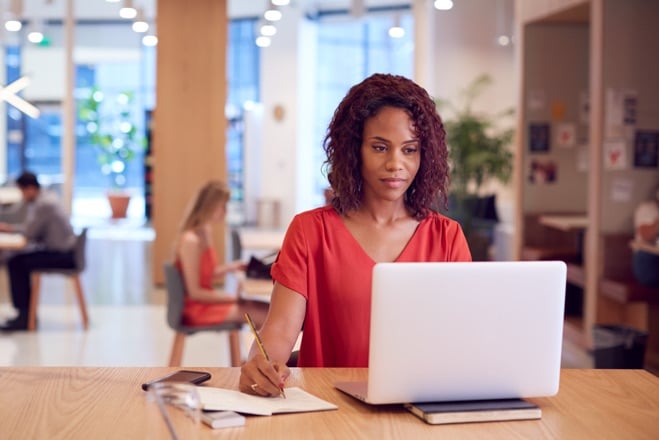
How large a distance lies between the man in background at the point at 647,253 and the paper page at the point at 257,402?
4841mm

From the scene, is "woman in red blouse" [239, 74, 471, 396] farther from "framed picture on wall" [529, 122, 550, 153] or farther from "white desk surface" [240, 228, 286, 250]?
"framed picture on wall" [529, 122, 550, 153]

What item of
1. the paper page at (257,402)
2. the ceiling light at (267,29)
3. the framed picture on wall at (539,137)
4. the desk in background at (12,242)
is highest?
the ceiling light at (267,29)

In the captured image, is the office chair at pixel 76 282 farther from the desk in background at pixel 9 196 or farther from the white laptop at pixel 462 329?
the white laptop at pixel 462 329

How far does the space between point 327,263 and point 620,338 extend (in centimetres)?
403

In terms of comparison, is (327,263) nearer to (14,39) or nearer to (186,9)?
(186,9)

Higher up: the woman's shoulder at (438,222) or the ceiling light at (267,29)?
the ceiling light at (267,29)

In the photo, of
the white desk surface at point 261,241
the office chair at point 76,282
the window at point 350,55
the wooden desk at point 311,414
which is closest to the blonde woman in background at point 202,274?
the white desk surface at point 261,241

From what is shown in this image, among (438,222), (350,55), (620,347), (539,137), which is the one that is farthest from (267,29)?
(350,55)

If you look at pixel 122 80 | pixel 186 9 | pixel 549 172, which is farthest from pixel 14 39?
pixel 549 172

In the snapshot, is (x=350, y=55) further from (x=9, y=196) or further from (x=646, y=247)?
(x=646, y=247)

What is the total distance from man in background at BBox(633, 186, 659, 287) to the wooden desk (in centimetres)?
435

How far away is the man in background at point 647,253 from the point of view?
6.73 m

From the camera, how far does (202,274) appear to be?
6.41 m

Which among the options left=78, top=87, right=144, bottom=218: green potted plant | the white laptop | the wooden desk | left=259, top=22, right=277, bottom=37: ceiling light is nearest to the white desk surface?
left=259, top=22, right=277, bottom=37: ceiling light
